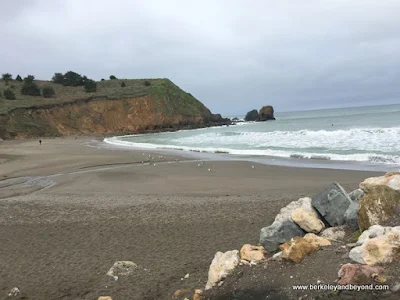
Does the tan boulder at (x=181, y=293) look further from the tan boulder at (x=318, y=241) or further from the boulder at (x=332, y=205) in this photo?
the boulder at (x=332, y=205)

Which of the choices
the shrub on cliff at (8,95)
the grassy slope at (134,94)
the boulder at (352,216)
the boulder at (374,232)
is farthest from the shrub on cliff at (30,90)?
the boulder at (374,232)

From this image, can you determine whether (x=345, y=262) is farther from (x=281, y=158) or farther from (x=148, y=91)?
(x=148, y=91)

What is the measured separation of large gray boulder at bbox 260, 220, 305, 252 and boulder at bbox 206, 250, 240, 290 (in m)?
0.72

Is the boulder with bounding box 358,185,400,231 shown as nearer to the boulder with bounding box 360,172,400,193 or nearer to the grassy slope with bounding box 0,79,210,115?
the boulder with bounding box 360,172,400,193

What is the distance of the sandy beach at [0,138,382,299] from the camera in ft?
20.1

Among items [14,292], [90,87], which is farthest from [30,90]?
[14,292]

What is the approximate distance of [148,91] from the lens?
70.8 m

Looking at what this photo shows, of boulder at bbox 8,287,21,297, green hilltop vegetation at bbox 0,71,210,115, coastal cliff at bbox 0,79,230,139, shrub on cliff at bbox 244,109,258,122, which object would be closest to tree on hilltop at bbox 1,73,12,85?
green hilltop vegetation at bbox 0,71,210,115

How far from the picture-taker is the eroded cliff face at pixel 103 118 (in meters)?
52.0

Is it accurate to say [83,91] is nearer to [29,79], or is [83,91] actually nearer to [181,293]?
[29,79]

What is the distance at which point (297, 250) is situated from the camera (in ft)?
15.8

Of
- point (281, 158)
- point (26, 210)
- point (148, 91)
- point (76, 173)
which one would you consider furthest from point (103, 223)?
point (148, 91)

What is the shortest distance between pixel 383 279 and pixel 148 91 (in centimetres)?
6899

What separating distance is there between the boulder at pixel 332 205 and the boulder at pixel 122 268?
3.28 metres
